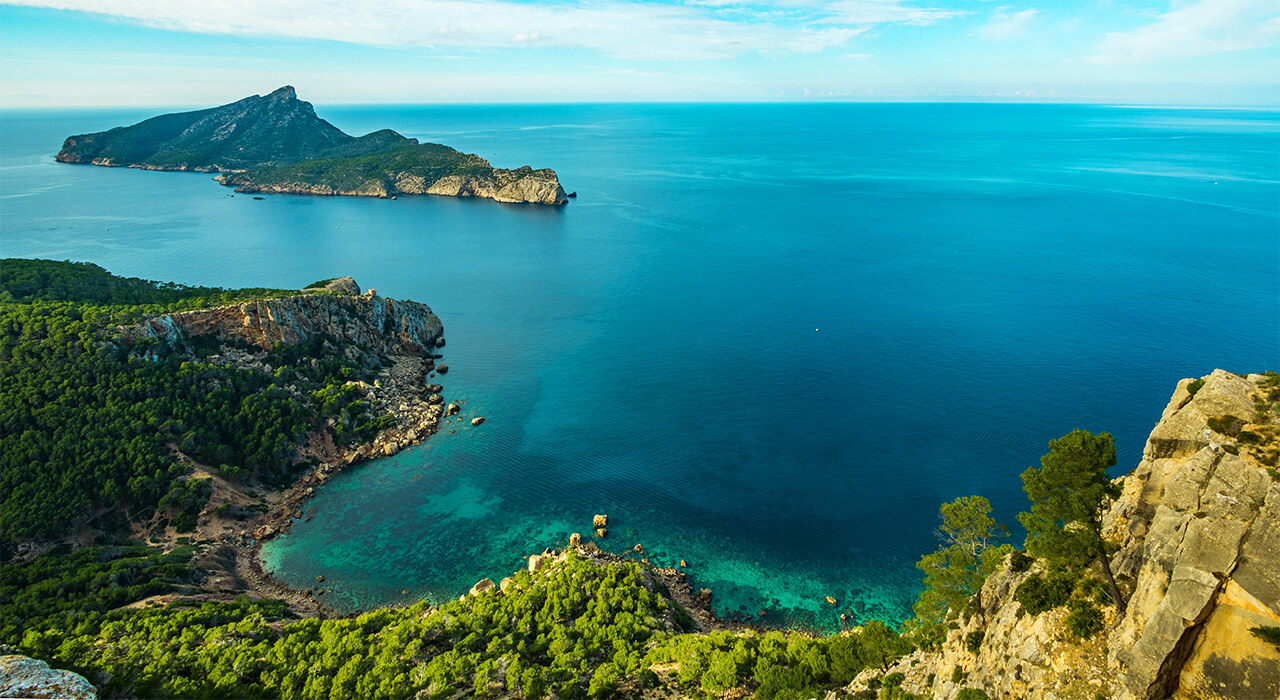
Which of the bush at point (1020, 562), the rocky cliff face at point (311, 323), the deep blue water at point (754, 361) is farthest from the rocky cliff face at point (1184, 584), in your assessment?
the rocky cliff face at point (311, 323)

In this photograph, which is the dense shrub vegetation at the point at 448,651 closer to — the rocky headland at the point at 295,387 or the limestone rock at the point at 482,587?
the limestone rock at the point at 482,587

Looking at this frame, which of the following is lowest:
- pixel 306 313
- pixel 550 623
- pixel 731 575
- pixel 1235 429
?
pixel 731 575

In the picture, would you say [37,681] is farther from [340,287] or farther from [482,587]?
[340,287]

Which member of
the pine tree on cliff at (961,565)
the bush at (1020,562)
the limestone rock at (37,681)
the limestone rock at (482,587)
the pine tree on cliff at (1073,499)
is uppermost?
the pine tree on cliff at (1073,499)

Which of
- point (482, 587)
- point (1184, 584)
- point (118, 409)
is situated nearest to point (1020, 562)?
point (1184, 584)

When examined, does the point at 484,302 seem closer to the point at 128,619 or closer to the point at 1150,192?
the point at 128,619

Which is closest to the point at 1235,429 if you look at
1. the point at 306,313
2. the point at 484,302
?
the point at 306,313
